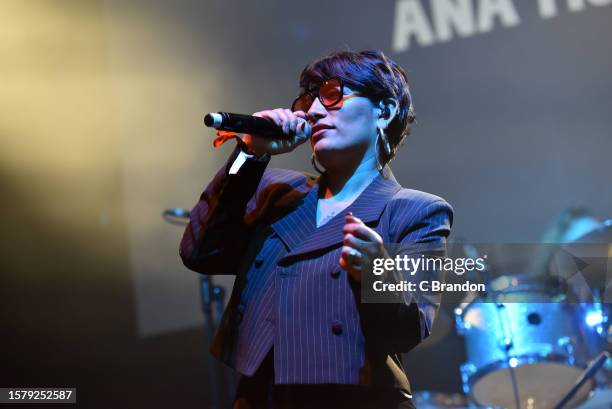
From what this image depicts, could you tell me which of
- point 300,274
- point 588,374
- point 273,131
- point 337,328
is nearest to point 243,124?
point 273,131

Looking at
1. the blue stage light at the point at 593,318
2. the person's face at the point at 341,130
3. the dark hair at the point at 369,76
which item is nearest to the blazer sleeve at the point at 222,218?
the person's face at the point at 341,130

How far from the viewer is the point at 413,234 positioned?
1.37m

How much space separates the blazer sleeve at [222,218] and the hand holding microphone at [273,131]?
0.03m

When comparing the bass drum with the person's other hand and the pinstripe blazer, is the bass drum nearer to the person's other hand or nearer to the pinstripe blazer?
the pinstripe blazer

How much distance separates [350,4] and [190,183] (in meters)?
1.22

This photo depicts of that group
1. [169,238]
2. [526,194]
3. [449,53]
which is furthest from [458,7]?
[169,238]

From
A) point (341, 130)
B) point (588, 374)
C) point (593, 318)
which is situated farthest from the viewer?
point (593, 318)

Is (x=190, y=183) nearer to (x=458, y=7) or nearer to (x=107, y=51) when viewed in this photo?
(x=107, y=51)

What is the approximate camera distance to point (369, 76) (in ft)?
5.19

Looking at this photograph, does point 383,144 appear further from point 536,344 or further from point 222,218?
point 536,344

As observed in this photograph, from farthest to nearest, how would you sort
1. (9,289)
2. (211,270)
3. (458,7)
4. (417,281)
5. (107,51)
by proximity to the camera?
(458,7), (107,51), (9,289), (211,270), (417,281)

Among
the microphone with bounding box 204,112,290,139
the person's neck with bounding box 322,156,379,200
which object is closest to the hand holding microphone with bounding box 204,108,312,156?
the microphone with bounding box 204,112,290,139

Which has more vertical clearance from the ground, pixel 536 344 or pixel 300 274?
pixel 300 274

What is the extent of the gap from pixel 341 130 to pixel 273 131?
17 centimetres
